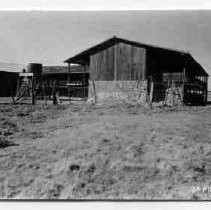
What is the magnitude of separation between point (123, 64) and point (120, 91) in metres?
0.93

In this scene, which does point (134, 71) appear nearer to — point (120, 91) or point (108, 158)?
point (120, 91)

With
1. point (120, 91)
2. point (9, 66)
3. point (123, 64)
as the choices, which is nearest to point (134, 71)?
point (123, 64)

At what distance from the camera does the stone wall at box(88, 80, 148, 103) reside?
1220 cm

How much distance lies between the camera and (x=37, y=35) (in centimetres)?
689

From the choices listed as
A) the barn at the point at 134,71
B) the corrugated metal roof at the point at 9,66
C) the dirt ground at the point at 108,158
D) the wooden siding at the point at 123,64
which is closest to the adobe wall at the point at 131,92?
the barn at the point at 134,71

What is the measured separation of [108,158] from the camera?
6.12 meters

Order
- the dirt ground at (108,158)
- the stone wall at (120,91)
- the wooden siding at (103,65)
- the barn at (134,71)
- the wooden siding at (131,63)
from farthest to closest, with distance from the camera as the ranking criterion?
the wooden siding at (103,65) < the wooden siding at (131,63) < the stone wall at (120,91) < the barn at (134,71) < the dirt ground at (108,158)

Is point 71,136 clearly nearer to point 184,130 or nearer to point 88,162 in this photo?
point 88,162

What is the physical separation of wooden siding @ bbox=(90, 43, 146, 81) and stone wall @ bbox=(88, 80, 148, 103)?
19 cm

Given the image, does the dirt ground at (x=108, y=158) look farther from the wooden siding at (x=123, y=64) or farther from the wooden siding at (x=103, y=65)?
the wooden siding at (x=103, y=65)

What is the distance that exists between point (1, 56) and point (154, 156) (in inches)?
137

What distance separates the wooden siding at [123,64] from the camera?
41.5ft

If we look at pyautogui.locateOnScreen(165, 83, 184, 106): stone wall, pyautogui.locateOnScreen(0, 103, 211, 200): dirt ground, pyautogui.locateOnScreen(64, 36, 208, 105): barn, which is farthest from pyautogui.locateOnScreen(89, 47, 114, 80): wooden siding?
pyautogui.locateOnScreen(0, 103, 211, 200): dirt ground

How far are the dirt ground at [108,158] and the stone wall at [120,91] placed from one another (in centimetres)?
392
